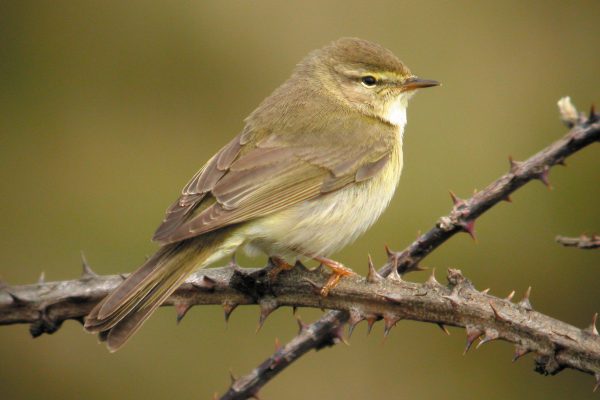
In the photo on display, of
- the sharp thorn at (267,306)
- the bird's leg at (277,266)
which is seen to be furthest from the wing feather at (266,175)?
the sharp thorn at (267,306)

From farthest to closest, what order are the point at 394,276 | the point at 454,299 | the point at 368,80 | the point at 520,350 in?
the point at 368,80
the point at 394,276
the point at 454,299
the point at 520,350

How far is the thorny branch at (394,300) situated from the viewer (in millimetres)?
3080

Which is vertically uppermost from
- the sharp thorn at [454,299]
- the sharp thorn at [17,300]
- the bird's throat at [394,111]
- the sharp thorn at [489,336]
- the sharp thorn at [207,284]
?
the bird's throat at [394,111]

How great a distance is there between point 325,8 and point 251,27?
62 centimetres

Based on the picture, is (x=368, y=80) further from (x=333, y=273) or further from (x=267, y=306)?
(x=267, y=306)

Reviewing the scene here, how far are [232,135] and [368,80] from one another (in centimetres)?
156

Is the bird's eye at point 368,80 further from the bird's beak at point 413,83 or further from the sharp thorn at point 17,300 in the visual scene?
the sharp thorn at point 17,300

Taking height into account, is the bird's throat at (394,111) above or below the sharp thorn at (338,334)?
above

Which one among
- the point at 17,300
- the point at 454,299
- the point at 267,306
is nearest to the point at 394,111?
the point at 267,306

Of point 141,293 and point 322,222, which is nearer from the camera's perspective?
point 141,293

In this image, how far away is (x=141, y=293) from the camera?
3826 millimetres

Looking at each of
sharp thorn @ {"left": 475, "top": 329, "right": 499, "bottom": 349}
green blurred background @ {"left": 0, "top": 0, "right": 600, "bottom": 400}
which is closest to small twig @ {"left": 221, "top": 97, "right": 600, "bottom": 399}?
sharp thorn @ {"left": 475, "top": 329, "right": 499, "bottom": 349}

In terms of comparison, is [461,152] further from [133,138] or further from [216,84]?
[133,138]

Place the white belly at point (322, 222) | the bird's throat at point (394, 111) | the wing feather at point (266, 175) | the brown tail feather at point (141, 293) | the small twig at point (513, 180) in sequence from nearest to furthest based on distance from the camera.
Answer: the small twig at point (513, 180)
the brown tail feather at point (141, 293)
the wing feather at point (266, 175)
the white belly at point (322, 222)
the bird's throat at point (394, 111)
